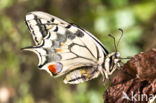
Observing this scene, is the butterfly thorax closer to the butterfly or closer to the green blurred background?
the butterfly

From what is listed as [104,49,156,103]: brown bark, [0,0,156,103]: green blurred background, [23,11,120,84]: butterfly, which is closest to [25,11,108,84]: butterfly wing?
[23,11,120,84]: butterfly

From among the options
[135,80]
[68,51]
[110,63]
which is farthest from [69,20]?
[135,80]

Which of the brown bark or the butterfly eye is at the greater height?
the butterfly eye

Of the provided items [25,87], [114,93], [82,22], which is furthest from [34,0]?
[114,93]

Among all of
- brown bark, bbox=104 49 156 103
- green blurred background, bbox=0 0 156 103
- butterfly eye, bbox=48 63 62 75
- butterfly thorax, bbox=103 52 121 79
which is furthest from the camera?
green blurred background, bbox=0 0 156 103

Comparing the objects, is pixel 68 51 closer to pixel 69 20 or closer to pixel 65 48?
pixel 65 48

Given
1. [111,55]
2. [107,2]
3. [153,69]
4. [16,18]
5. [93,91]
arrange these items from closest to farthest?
1. [153,69]
2. [111,55]
3. [93,91]
4. [107,2]
5. [16,18]

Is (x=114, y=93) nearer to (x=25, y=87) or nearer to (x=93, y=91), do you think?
(x=93, y=91)

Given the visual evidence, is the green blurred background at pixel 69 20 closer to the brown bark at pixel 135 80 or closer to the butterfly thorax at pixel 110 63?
the butterfly thorax at pixel 110 63
